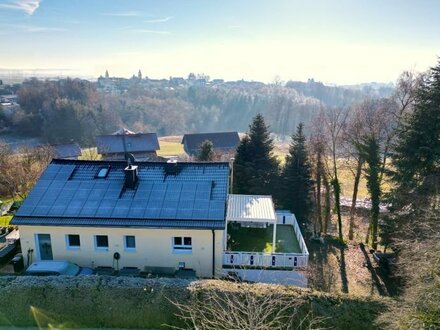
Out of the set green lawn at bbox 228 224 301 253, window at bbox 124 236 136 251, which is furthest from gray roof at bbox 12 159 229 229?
green lawn at bbox 228 224 301 253

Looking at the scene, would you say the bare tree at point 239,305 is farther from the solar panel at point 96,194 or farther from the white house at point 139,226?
the solar panel at point 96,194

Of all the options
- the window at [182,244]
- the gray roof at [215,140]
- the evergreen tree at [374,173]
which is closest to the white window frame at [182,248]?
the window at [182,244]

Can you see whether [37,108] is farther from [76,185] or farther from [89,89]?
[76,185]

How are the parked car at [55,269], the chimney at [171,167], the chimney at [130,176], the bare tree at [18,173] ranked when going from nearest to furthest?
the parked car at [55,269]
the chimney at [130,176]
the chimney at [171,167]
the bare tree at [18,173]

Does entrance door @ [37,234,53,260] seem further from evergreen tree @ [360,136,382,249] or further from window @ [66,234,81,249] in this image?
evergreen tree @ [360,136,382,249]

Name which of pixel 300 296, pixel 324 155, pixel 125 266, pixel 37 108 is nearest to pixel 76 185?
pixel 125 266

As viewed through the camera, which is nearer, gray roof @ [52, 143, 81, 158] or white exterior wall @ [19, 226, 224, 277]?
white exterior wall @ [19, 226, 224, 277]
